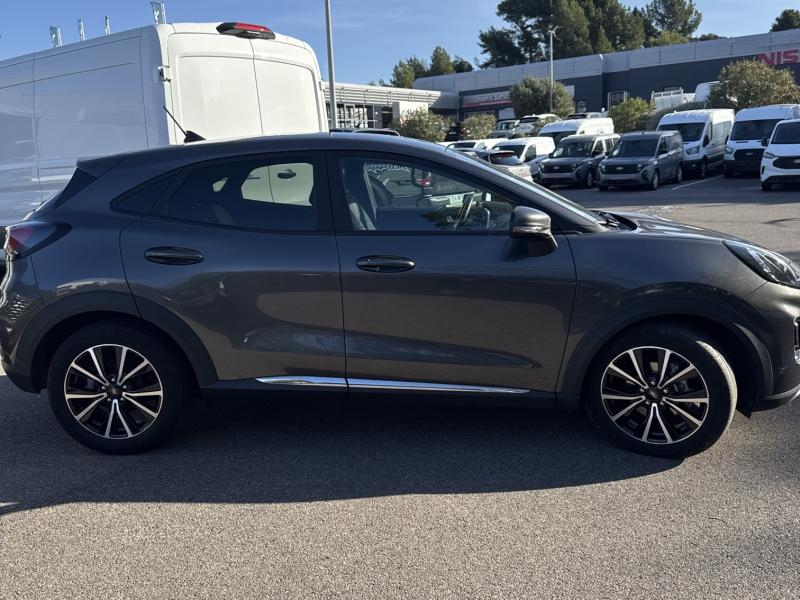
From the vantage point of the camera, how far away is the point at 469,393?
3.72 m

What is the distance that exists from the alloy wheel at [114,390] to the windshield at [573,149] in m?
21.5

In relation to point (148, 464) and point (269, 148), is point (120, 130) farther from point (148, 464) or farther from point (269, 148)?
point (148, 464)

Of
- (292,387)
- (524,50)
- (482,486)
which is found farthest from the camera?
(524,50)

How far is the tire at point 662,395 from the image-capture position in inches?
141

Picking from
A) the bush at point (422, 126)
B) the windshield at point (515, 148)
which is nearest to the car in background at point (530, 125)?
the bush at point (422, 126)

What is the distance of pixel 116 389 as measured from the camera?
12.9ft

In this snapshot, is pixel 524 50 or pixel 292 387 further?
pixel 524 50

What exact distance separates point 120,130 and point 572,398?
491 centimetres

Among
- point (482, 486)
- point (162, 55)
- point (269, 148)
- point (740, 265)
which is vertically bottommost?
point (482, 486)

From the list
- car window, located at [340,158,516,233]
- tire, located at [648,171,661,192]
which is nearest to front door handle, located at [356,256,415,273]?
car window, located at [340,158,516,233]

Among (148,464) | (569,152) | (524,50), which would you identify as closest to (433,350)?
(148,464)

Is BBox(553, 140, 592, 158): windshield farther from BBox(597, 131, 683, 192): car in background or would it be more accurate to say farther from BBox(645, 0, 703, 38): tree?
BBox(645, 0, 703, 38): tree

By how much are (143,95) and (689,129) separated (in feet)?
73.8

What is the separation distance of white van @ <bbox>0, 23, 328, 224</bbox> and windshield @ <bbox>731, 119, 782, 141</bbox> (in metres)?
19.1
